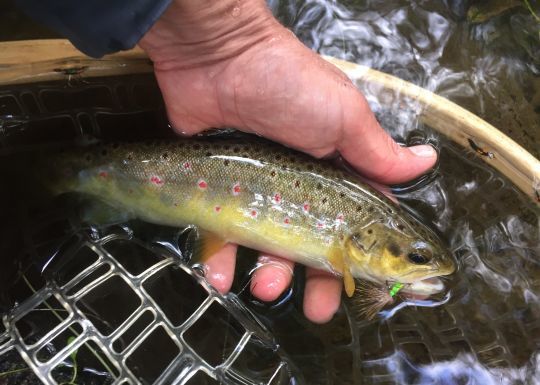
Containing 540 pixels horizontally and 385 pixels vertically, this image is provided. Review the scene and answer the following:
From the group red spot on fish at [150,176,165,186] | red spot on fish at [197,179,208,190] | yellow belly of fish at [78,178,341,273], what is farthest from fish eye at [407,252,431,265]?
red spot on fish at [150,176,165,186]

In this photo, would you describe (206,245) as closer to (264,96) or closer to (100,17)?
(264,96)

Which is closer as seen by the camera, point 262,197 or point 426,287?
point 262,197

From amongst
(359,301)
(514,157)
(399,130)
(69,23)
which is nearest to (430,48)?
(399,130)

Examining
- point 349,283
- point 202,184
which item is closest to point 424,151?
point 349,283

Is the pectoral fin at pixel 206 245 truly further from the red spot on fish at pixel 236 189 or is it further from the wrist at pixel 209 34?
the wrist at pixel 209 34

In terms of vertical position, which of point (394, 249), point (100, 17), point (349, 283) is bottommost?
point (349, 283)

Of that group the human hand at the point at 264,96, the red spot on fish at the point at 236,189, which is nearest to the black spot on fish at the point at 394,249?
the human hand at the point at 264,96

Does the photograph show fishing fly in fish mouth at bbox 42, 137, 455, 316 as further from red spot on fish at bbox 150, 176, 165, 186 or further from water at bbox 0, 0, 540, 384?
water at bbox 0, 0, 540, 384
